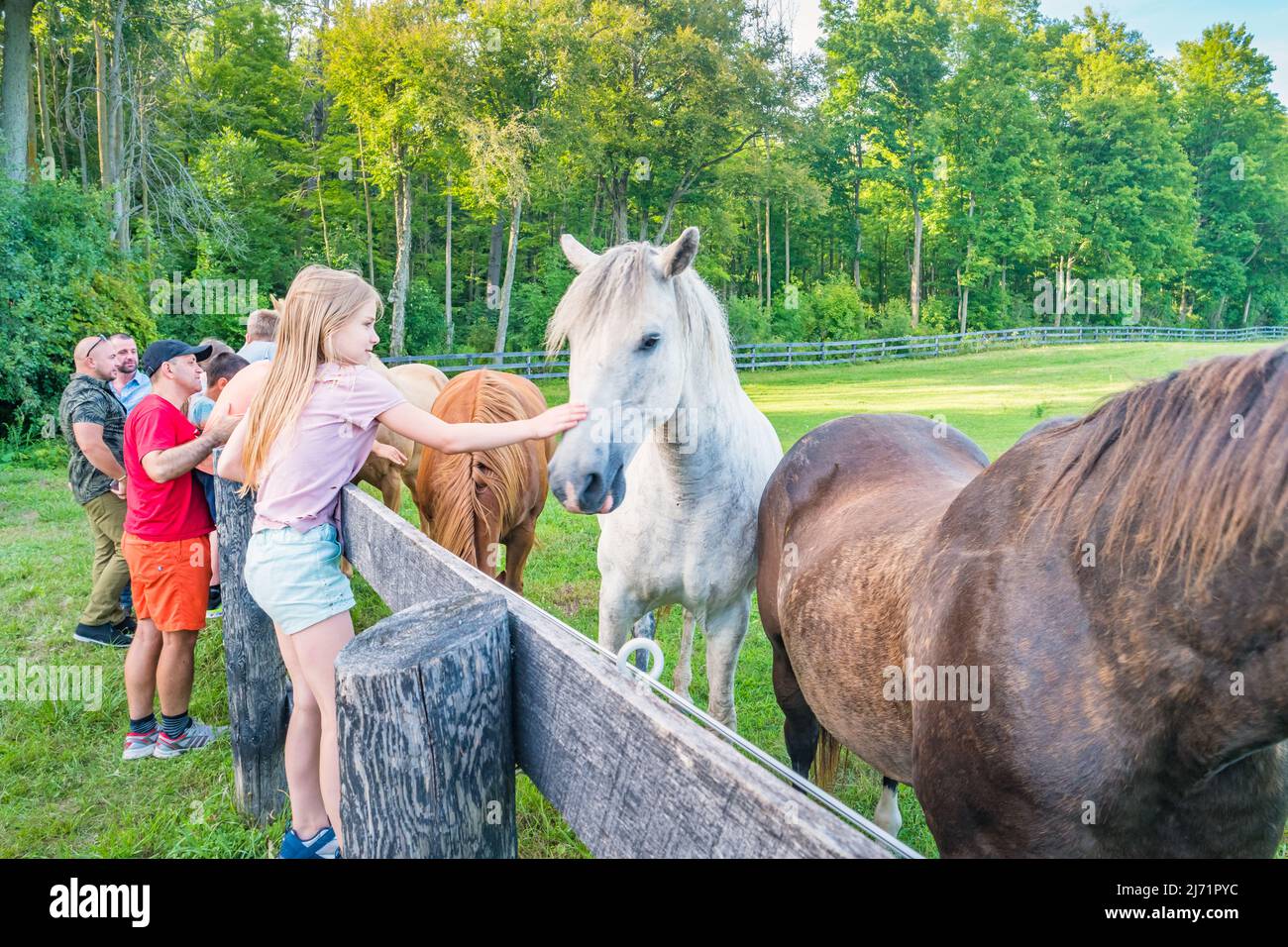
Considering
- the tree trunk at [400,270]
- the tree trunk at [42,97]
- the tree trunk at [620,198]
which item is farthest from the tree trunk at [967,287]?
the tree trunk at [42,97]

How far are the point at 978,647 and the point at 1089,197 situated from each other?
158ft

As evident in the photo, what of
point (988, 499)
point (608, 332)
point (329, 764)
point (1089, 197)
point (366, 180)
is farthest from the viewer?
point (1089, 197)

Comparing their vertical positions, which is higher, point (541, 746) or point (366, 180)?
point (366, 180)

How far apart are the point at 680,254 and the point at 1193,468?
6.35ft

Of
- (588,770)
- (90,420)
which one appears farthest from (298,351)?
(90,420)

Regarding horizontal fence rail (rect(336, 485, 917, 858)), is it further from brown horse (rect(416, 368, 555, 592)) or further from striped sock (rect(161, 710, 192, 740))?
striped sock (rect(161, 710, 192, 740))

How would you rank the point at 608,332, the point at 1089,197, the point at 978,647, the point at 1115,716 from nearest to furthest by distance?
the point at 1115,716 → the point at 978,647 → the point at 608,332 → the point at 1089,197

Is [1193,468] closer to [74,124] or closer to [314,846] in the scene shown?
[314,846]

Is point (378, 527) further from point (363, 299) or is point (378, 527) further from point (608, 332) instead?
point (608, 332)

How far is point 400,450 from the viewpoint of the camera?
730 cm

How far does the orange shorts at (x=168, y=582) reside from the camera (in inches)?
143

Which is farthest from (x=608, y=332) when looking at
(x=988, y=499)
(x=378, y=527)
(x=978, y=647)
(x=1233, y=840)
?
(x=1233, y=840)

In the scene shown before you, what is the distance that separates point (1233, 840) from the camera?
4.63ft
